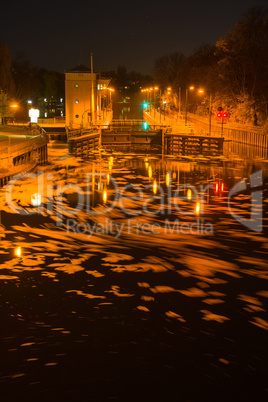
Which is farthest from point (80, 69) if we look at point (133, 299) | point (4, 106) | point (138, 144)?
point (133, 299)

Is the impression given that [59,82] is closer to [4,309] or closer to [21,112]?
[21,112]

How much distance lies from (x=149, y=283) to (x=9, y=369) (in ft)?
13.3

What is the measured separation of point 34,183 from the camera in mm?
24781

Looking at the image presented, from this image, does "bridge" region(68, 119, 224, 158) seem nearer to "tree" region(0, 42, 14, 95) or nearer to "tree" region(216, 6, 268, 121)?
"tree" region(216, 6, 268, 121)

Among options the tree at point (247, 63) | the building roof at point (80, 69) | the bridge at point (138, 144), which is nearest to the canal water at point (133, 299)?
the bridge at point (138, 144)

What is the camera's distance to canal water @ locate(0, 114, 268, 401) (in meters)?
6.36

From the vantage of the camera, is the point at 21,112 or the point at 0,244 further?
the point at 21,112

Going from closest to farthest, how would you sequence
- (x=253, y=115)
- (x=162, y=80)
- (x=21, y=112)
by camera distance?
1. (x=253, y=115)
2. (x=21, y=112)
3. (x=162, y=80)

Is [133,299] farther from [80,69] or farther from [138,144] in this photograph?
[80,69]

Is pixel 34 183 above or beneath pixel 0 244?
above

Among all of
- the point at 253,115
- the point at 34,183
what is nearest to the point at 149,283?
the point at 34,183

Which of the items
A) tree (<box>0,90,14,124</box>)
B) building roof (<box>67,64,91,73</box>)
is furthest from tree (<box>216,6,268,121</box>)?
tree (<box>0,90,14,124</box>)

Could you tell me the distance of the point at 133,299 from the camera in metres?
9.19

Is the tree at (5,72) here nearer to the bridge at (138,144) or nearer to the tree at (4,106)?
the tree at (4,106)
